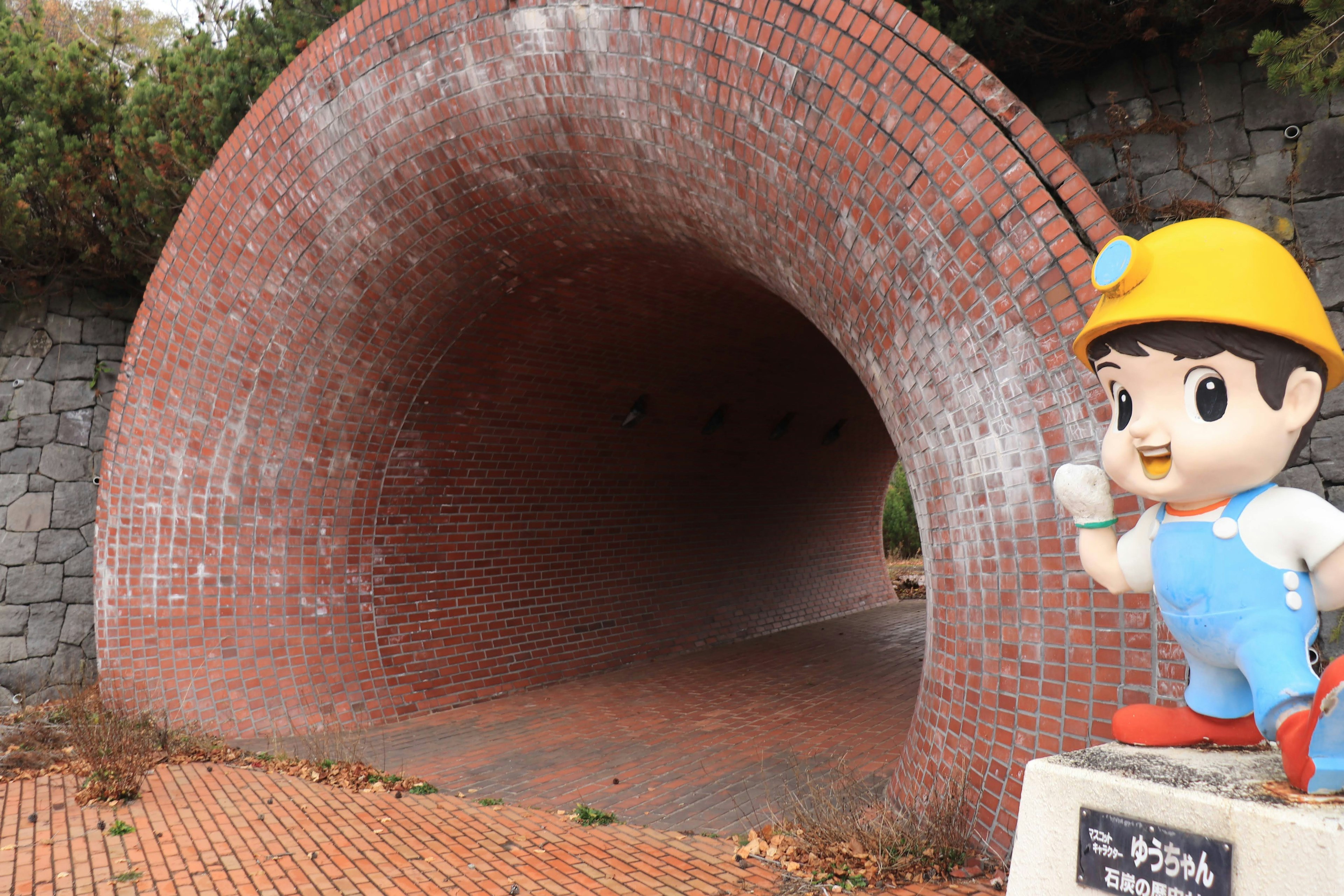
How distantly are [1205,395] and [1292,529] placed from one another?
42 centimetres

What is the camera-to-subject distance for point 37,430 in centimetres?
975

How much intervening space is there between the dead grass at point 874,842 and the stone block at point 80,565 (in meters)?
8.10

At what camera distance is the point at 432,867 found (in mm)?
4719

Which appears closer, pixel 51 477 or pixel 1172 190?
pixel 1172 190

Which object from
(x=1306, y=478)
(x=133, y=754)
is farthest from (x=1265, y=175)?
(x=133, y=754)

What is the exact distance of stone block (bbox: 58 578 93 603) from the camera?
9.62 meters

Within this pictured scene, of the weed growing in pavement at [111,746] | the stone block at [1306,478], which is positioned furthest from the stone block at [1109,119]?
the weed growing in pavement at [111,746]

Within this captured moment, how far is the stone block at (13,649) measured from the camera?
938 centimetres

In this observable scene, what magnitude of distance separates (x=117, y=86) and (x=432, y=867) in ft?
29.5

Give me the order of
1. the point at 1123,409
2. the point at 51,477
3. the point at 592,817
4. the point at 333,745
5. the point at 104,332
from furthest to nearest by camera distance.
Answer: the point at 104,332
the point at 51,477
the point at 333,745
the point at 592,817
the point at 1123,409

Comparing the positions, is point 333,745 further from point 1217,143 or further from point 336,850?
point 1217,143

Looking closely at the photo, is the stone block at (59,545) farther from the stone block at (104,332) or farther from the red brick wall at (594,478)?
the red brick wall at (594,478)

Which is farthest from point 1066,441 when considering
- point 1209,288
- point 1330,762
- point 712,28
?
point 712,28

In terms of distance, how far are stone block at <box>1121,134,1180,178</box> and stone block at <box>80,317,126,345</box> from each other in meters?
9.62
